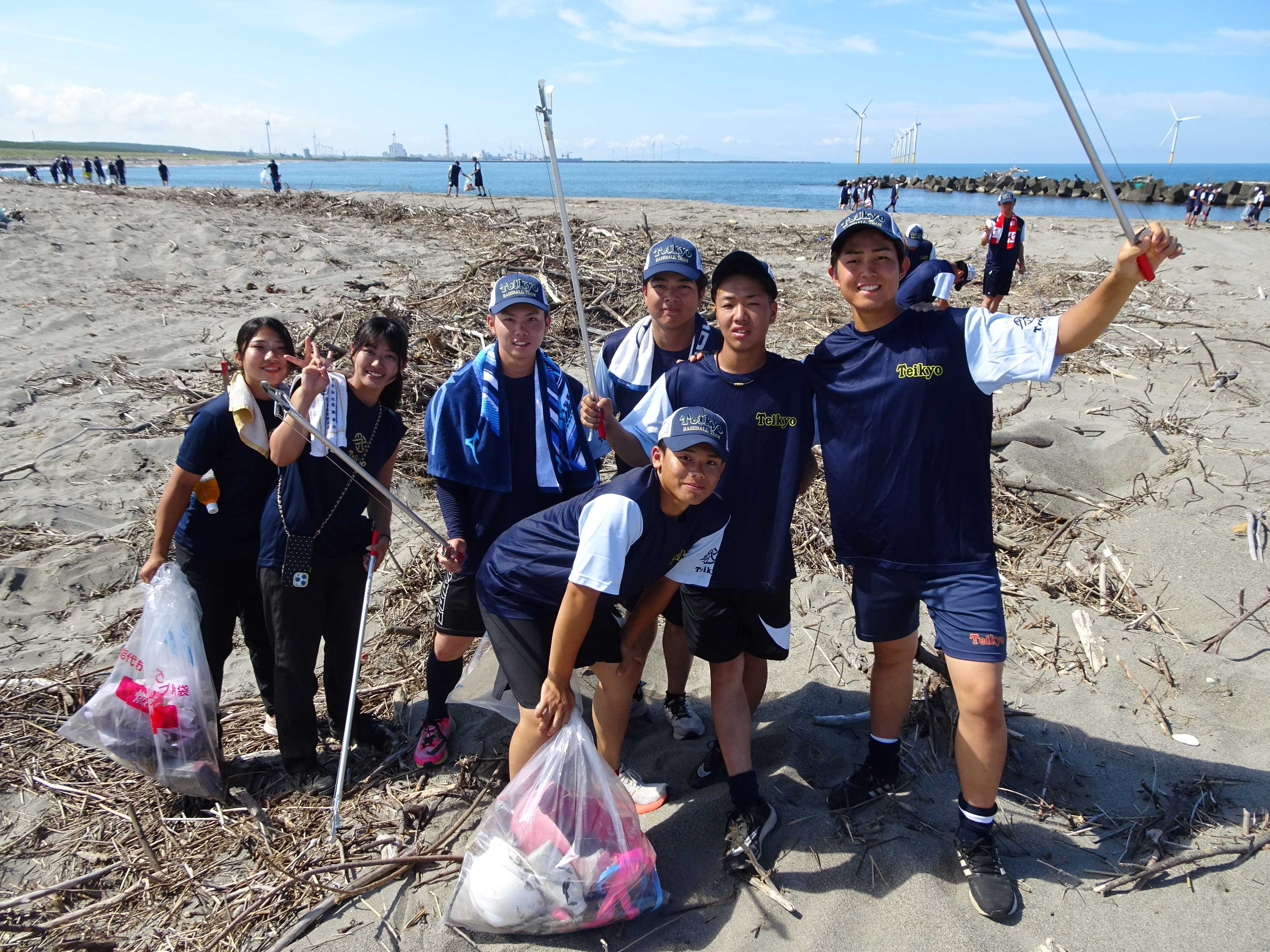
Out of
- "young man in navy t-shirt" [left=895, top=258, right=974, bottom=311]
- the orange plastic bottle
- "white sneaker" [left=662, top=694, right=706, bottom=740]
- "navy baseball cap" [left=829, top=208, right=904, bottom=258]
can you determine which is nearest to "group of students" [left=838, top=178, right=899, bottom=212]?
"young man in navy t-shirt" [left=895, top=258, right=974, bottom=311]

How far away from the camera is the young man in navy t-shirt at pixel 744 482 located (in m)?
2.62

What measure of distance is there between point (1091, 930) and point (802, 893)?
36.3 inches

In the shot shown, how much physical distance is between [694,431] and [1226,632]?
128 inches

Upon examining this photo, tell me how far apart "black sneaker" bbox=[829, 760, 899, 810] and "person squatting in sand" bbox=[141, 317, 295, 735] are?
2.58 m

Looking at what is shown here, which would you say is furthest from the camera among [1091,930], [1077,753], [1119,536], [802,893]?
[1119,536]

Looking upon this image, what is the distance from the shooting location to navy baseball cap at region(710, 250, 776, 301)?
2619mm

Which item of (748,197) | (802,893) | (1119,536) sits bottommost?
(802,893)

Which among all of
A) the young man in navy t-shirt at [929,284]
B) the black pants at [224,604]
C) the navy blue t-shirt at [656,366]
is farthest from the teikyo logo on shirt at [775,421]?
the young man in navy t-shirt at [929,284]

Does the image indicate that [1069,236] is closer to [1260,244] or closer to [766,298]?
[1260,244]

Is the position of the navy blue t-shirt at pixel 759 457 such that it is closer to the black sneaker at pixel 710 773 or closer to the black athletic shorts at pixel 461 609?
the black sneaker at pixel 710 773

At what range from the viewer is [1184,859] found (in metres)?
2.53

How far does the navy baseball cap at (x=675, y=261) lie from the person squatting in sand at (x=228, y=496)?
1541mm

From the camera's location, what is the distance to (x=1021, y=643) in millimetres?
3848

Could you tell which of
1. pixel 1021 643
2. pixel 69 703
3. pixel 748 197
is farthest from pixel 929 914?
pixel 748 197
